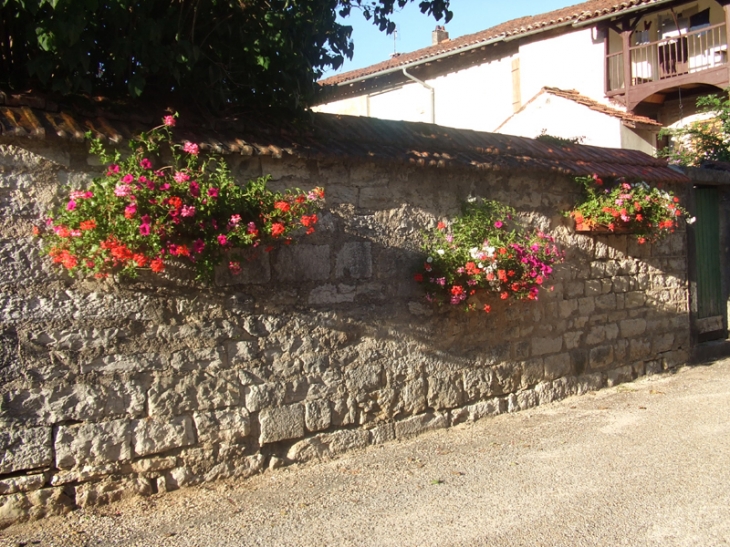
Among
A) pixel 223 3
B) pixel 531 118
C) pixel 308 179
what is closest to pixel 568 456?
pixel 308 179

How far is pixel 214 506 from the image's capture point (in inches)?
150

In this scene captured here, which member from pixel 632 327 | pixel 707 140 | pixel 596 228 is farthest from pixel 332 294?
pixel 707 140

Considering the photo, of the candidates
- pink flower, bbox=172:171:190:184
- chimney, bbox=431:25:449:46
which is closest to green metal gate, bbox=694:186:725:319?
pink flower, bbox=172:171:190:184


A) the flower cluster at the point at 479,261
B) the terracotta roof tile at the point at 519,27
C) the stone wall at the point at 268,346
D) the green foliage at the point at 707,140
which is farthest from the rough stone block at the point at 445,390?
the terracotta roof tile at the point at 519,27

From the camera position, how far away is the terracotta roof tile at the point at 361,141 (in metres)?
3.59

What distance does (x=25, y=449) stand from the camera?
347cm

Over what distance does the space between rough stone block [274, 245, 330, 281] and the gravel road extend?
121 cm

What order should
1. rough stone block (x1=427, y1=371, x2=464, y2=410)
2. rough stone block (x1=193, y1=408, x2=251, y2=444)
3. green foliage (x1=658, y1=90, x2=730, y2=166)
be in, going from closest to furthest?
rough stone block (x1=193, y1=408, x2=251, y2=444)
rough stone block (x1=427, y1=371, x2=464, y2=410)
green foliage (x1=658, y1=90, x2=730, y2=166)

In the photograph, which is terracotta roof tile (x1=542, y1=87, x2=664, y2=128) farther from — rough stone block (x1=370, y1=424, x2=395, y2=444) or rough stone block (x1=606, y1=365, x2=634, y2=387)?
rough stone block (x1=370, y1=424, x2=395, y2=444)

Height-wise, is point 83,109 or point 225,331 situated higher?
point 83,109

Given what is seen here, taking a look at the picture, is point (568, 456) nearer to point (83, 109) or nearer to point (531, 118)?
point (83, 109)

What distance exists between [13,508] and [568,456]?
3366mm

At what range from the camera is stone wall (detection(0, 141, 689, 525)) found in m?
3.52

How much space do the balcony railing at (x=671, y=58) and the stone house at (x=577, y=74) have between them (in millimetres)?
23
